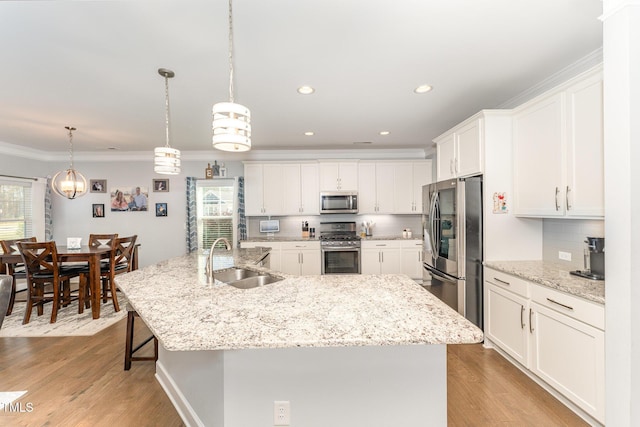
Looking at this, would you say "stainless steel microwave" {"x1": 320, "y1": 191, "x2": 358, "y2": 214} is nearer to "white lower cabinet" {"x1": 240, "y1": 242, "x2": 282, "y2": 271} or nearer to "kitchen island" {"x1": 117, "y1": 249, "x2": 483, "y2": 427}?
"white lower cabinet" {"x1": 240, "y1": 242, "x2": 282, "y2": 271}

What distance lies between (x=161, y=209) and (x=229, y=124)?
4842 mm

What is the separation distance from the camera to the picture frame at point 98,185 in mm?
5500

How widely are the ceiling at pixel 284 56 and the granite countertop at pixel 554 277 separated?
1672mm

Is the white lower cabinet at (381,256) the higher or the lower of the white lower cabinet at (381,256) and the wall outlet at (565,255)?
the lower

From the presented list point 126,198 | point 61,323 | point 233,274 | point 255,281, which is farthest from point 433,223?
point 126,198

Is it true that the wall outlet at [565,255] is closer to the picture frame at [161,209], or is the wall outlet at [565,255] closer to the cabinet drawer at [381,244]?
the cabinet drawer at [381,244]

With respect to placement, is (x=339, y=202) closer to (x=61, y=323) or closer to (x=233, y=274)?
(x=233, y=274)

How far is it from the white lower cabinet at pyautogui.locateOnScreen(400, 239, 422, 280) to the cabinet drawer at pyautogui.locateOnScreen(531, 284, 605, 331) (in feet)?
9.34

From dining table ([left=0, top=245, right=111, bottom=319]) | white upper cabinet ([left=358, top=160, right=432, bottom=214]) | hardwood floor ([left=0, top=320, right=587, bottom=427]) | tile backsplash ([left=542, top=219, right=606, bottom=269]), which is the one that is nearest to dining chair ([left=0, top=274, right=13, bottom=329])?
hardwood floor ([left=0, top=320, right=587, bottom=427])

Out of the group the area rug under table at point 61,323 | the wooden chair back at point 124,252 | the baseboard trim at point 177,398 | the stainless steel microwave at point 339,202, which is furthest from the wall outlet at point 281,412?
the stainless steel microwave at point 339,202

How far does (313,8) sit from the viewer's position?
1646 mm

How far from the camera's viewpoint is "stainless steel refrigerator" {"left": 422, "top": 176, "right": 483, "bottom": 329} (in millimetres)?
2748

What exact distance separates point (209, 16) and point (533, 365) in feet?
10.8

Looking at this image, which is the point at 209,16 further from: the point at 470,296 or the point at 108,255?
the point at 108,255
